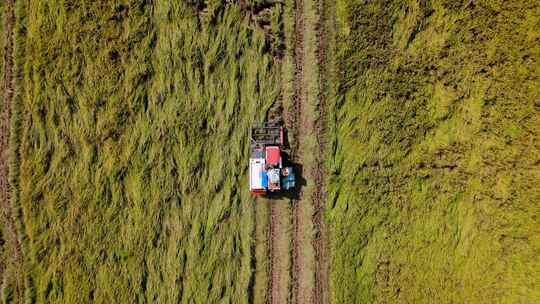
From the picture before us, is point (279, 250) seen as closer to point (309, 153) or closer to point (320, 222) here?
point (320, 222)

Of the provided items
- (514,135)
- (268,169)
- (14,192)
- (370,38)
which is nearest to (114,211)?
(14,192)

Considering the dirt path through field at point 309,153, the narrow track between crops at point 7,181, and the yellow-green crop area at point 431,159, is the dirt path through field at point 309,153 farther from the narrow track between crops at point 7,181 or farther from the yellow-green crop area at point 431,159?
the narrow track between crops at point 7,181

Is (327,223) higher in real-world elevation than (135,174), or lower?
lower

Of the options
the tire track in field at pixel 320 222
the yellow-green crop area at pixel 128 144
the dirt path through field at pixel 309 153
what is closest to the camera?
the yellow-green crop area at pixel 128 144

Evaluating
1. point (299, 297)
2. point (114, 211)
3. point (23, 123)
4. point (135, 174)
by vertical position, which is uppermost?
point (23, 123)

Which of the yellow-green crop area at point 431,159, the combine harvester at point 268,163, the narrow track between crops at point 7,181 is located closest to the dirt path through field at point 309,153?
the yellow-green crop area at point 431,159

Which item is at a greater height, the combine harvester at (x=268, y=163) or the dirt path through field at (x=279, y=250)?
the combine harvester at (x=268, y=163)

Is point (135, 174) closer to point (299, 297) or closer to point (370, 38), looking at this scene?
point (299, 297)
